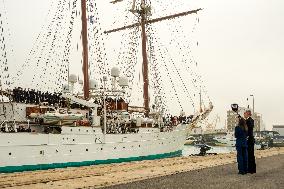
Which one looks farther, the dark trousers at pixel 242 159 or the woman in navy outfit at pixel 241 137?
the woman in navy outfit at pixel 241 137

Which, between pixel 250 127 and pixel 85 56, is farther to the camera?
pixel 85 56

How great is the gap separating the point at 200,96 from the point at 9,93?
90.2 ft

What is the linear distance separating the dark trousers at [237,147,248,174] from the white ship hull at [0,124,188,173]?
599 inches

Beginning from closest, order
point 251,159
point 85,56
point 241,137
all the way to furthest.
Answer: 1. point 251,159
2. point 241,137
3. point 85,56

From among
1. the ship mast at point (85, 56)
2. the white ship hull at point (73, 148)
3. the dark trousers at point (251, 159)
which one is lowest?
the white ship hull at point (73, 148)

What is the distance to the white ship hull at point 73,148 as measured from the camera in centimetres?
2255

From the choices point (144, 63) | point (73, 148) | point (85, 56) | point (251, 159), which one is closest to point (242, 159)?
point (251, 159)

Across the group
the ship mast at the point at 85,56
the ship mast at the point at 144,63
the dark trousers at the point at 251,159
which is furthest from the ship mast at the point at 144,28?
the dark trousers at the point at 251,159

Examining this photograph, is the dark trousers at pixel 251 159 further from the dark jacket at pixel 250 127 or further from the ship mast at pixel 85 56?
→ the ship mast at pixel 85 56

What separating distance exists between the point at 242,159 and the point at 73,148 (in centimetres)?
1866

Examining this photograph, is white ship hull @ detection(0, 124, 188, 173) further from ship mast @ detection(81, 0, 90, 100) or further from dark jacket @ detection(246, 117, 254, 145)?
dark jacket @ detection(246, 117, 254, 145)

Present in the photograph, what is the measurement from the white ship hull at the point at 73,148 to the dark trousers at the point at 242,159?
50.0 feet

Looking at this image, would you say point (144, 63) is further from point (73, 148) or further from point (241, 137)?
point (241, 137)

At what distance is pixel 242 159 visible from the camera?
10.8 metres
